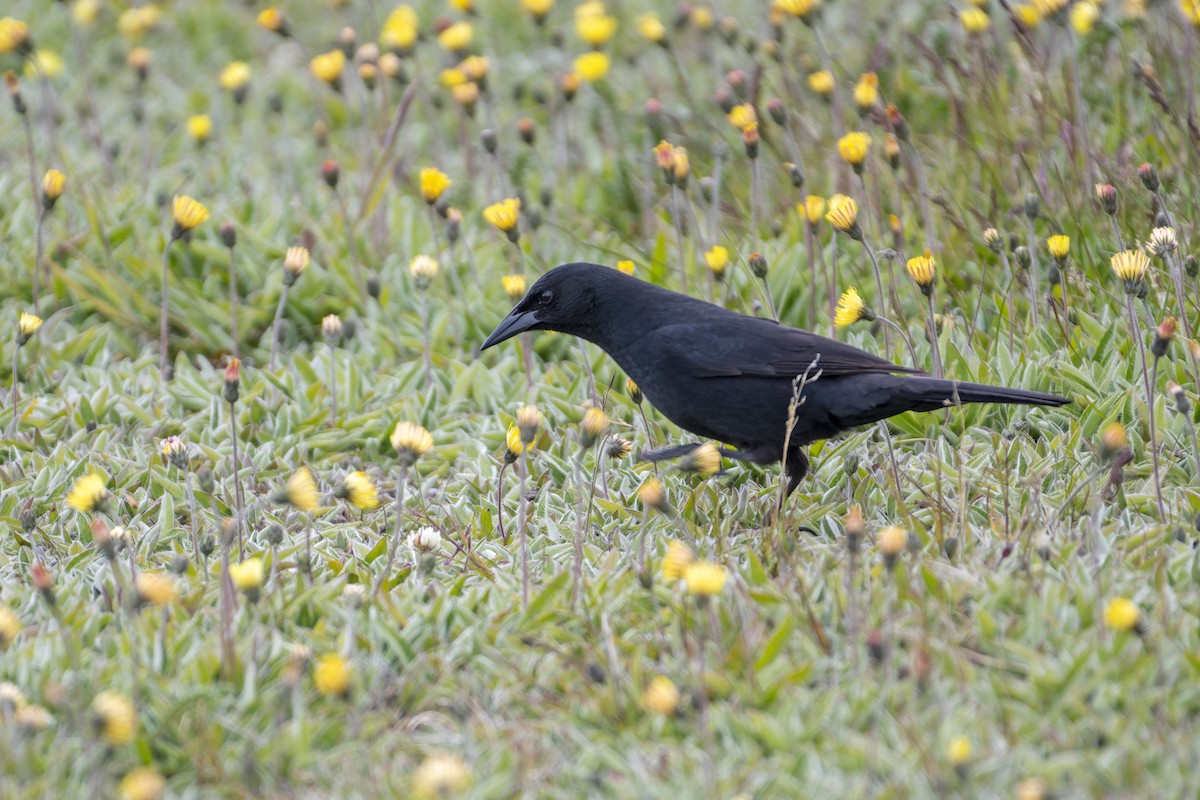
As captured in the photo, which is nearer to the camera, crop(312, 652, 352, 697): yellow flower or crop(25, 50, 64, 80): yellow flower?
crop(312, 652, 352, 697): yellow flower

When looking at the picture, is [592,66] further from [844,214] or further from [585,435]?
[585,435]

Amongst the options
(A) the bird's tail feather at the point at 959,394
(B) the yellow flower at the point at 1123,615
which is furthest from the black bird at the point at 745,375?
(B) the yellow flower at the point at 1123,615

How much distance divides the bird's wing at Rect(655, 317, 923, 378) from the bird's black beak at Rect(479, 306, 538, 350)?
524 millimetres

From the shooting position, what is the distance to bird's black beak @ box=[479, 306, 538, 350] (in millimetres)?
4582

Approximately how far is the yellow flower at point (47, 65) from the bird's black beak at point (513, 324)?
150 inches

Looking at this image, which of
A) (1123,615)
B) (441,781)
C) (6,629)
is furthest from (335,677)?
(1123,615)

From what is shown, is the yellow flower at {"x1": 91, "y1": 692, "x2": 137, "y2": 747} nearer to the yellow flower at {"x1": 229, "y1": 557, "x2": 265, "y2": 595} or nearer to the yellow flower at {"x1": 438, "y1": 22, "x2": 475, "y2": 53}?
the yellow flower at {"x1": 229, "y1": 557, "x2": 265, "y2": 595}

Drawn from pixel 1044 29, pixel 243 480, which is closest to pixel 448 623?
pixel 243 480

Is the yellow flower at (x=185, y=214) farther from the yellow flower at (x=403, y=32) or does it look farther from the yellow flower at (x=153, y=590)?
the yellow flower at (x=153, y=590)

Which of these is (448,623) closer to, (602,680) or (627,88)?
(602,680)

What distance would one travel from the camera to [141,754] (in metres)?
2.96

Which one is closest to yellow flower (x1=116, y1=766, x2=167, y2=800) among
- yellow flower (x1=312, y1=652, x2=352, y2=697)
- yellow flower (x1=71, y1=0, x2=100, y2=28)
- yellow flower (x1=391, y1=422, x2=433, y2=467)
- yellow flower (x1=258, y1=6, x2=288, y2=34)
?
yellow flower (x1=312, y1=652, x2=352, y2=697)

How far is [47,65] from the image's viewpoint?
729 centimetres

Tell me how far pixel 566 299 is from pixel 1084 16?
2.69 meters
